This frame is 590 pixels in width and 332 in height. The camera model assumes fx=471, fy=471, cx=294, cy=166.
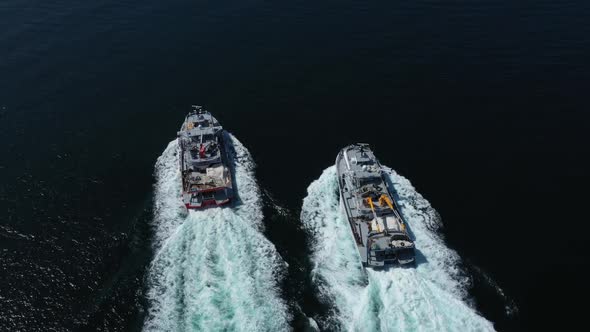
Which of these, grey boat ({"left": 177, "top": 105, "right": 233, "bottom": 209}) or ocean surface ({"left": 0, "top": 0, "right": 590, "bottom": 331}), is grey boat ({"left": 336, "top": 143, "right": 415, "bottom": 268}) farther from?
grey boat ({"left": 177, "top": 105, "right": 233, "bottom": 209})

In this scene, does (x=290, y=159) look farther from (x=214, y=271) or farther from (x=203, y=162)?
(x=214, y=271)

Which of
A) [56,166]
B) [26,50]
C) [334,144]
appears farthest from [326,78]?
[26,50]

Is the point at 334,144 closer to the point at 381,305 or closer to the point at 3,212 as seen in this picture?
the point at 381,305

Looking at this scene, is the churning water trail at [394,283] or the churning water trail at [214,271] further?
the churning water trail at [214,271]

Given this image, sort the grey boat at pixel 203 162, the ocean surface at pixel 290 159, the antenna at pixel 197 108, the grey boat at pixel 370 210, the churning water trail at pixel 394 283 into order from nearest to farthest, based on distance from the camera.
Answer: the churning water trail at pixel 394 283, the ocean surface at pixel 290 159, the grey boat at pixel 370 210, the grey boat at pixel 203 162, the antenna at pixel 197 108

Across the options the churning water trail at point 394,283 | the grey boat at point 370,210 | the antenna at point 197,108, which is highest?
the antenna at point 197,108

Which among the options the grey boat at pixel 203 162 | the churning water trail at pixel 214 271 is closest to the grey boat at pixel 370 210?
the churning water trail at pixel 214 271

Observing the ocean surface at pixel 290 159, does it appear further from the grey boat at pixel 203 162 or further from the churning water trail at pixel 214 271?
the grey boat at pixel 203 162

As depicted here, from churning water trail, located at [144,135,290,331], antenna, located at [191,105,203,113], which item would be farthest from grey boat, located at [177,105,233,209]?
churning water trail, located at [144,135,290,331]
